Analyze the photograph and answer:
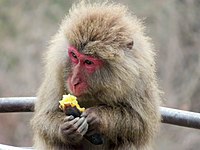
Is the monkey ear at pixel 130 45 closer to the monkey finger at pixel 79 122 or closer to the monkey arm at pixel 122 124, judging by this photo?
the monkey arm at pixel 122 124

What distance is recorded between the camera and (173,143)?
33.0 ft

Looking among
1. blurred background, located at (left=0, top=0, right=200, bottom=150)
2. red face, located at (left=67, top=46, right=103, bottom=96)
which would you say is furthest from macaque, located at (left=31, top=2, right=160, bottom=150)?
blurred background, located at (left=0, top=0, right=200, bottom=150)

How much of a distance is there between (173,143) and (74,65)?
623 centimetres

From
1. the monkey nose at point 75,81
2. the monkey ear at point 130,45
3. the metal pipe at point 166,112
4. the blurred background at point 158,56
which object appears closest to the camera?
the monkey nose at point 75,81

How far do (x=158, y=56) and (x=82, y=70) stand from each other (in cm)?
586

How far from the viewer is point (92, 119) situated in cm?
407

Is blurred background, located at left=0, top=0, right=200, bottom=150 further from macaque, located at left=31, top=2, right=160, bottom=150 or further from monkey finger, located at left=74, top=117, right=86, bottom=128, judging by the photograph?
monkey finger, located at left=74, top=117, right=86, bottom=128

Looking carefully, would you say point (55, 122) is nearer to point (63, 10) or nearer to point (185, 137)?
point (185, 137)

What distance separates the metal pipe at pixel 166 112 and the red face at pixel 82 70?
0.48m

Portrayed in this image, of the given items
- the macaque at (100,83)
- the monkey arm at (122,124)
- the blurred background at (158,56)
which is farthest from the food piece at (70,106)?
the blurred background at (158,56)

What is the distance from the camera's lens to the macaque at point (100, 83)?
3.98 meters

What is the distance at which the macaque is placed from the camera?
3.98 meters

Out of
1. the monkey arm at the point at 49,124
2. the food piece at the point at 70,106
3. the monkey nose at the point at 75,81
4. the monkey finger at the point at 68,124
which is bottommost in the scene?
the monkey arm at the point at 49,124

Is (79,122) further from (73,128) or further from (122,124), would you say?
(122,124)
